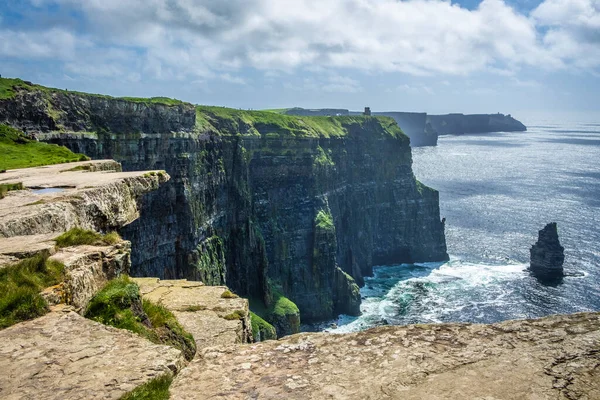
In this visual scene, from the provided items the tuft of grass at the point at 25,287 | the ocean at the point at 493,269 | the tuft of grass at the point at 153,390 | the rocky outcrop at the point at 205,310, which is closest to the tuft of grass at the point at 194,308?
the rocky outcrop at the point at 205,310

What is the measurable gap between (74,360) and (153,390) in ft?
4.59

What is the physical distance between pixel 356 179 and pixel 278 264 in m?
37.2

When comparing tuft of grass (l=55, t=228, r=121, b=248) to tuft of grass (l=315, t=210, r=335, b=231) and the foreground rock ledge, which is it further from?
tuft of grass (l=315, t=210, r=335, b=231)

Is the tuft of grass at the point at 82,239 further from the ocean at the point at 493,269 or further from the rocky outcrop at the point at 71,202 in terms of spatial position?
the ocean at the point at 493,269

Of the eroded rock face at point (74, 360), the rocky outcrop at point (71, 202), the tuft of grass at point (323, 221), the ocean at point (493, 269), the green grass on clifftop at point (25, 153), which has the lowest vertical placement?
the ocean at point (493, 269)

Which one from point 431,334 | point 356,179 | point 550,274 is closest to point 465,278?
point 550,274

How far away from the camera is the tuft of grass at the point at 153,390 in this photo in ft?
18.5

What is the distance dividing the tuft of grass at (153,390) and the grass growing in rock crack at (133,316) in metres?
2.44

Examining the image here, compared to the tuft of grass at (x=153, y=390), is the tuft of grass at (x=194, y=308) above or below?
below

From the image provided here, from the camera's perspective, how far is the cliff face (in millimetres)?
42781

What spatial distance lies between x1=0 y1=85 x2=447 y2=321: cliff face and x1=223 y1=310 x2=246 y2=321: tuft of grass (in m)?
28.3

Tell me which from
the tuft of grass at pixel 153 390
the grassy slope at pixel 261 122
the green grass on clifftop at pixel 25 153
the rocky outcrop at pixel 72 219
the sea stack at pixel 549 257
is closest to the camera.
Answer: the tuft of grass at pixel 153 390

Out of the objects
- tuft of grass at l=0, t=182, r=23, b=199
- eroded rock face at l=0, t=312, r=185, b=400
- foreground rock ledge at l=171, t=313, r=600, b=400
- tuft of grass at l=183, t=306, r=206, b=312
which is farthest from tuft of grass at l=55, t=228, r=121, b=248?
tuft of grass at l=0, t=182, r=23, b=199

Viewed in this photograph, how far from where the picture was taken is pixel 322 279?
7500 cm
